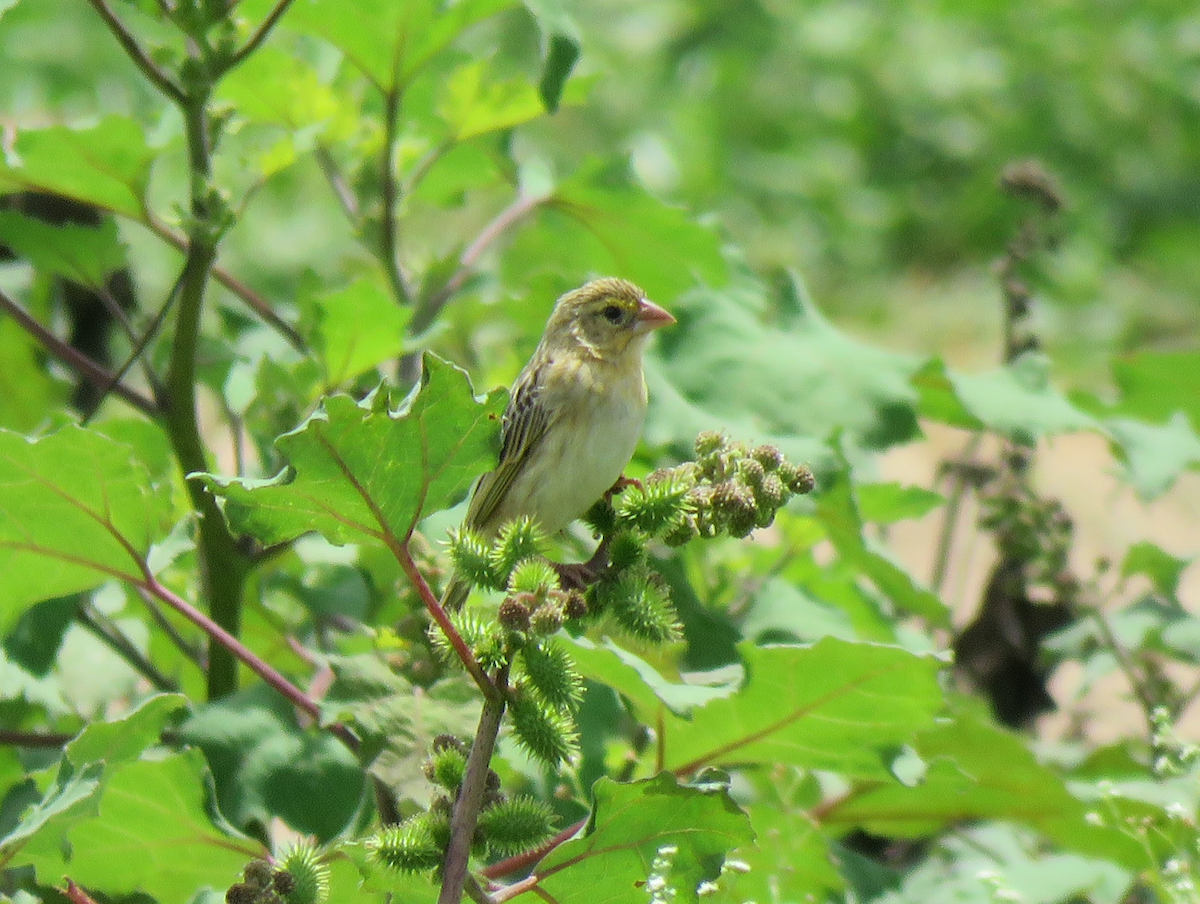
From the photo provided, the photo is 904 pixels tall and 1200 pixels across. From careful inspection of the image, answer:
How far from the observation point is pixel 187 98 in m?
2.44

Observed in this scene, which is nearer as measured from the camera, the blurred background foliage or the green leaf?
the green leaf

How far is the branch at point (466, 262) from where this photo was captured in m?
3.19

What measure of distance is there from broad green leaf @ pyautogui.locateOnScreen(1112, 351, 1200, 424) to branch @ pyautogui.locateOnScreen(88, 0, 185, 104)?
230 cm

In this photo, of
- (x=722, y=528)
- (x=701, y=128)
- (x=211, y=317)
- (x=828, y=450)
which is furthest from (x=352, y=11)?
(x=701, y=128)

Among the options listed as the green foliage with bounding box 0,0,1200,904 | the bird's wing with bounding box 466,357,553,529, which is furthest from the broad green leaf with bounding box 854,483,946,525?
the bird's wing with bounding box 466,357,553,529

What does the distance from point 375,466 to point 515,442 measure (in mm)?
1514

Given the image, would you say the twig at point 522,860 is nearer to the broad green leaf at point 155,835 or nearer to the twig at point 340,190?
the broad green leaf at point 155,835

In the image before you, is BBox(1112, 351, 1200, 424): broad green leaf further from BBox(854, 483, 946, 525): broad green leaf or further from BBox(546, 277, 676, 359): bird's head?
BBox(546, 277, 676, 359): bird's head

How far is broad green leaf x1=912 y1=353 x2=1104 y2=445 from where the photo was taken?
3039mm

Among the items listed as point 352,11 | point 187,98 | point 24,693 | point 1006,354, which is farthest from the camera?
point 1006,354

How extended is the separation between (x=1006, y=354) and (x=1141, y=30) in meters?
8.56

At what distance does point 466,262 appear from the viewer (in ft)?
10.5

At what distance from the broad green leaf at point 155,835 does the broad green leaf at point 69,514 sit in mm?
317

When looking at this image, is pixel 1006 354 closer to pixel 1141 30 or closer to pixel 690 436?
pixel 690 436
